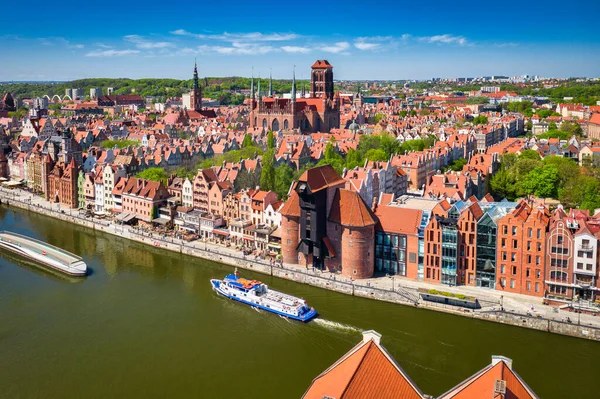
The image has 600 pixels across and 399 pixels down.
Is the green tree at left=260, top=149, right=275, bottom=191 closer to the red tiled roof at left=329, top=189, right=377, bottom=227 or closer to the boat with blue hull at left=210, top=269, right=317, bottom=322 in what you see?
the red tiled roof at left=329, top=189, right=377, bottom=227

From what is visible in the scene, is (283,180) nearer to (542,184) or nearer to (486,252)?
(486,252)

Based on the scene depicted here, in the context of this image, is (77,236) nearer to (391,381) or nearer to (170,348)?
(170,348)

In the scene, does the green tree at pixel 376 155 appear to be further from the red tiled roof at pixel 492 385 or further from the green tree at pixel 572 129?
the red tiled roof at pixel 492 385

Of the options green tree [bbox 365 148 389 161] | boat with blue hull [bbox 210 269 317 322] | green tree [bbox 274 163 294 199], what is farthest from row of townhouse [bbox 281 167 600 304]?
green tree [bbox 365 148 389 161]

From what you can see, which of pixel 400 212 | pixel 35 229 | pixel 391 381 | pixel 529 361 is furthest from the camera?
pixel 35 229

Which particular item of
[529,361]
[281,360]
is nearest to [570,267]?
[529,361]

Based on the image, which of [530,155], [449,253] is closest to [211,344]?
[449,253]

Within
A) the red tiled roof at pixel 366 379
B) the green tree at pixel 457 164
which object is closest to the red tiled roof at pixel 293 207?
the red tiled roof at pixel 366 379
